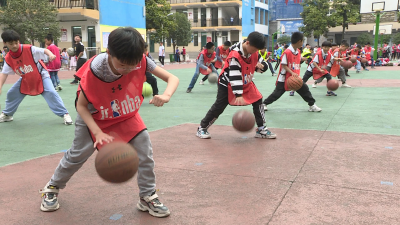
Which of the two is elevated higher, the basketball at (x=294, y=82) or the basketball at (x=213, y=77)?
the basketball at (x=294, y=82)

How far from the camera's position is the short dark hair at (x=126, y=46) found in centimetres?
261

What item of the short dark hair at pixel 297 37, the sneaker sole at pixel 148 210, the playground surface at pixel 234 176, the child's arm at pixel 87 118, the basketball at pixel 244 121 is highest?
the short dark hair at pixel 297 37

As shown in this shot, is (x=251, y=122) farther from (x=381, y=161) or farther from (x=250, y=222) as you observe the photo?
(x=250, y=222)

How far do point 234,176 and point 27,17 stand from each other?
2532cm

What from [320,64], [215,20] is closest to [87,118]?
[320,64]

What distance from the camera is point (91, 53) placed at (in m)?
29.6

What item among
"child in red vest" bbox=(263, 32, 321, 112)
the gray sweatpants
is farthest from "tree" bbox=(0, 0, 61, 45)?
the gray sweatpants

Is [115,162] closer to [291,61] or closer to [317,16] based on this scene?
[291,61]

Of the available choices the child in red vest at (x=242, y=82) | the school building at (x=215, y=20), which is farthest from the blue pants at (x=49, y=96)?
the school building at (x=215, y=20)

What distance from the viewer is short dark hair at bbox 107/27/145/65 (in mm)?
2605

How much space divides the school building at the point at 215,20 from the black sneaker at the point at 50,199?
49.9 meters

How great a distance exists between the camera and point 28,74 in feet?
23.7

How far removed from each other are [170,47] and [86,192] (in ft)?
166

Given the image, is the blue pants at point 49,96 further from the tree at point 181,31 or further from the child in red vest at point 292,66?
the tree at point 181,31
